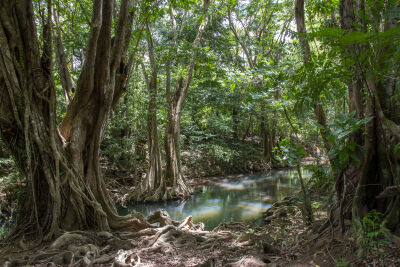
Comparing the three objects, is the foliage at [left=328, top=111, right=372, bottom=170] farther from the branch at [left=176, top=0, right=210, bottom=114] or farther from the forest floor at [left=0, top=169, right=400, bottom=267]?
the branch at [left=176, top=0, right=210, bottom=114]

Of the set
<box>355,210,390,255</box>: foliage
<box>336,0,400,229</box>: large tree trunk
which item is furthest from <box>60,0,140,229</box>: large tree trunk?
<box>355,210,390,255</box>: foliage

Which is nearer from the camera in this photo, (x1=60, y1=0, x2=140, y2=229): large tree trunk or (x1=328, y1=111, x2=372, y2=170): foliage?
(x1=328, y1=111, x2=372, y2=170): foliage

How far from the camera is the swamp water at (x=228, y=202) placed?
7.67m

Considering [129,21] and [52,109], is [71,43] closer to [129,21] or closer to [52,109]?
[129,21]

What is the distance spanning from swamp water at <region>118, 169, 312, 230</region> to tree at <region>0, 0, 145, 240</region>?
3.39 meters

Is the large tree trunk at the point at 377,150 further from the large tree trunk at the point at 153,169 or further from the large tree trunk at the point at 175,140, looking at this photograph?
the large tree trunk at the point at 175,140

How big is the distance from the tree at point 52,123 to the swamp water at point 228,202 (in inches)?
134

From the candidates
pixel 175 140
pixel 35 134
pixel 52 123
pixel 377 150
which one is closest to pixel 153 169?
pixel 175 140

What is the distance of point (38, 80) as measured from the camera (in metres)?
3.96

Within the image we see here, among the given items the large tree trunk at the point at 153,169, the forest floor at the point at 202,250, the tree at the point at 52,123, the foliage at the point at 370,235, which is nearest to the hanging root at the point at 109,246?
the forest floor at the point at 202,250

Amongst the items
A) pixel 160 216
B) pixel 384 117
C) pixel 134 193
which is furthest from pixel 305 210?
pixel 134 193

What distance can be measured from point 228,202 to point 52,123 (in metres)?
6.66

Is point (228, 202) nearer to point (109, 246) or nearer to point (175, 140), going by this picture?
point (175, 140)

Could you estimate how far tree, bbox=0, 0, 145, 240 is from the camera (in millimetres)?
3814
